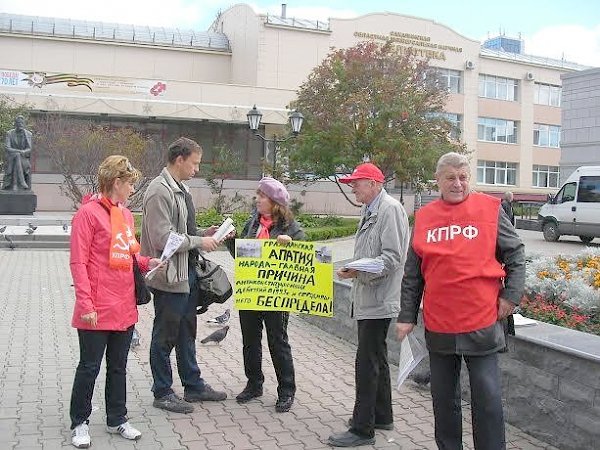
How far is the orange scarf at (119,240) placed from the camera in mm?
4320

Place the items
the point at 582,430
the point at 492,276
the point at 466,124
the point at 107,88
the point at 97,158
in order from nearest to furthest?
the point at 492,276 < the point at 582,430 < the point at 97,158 < the point at 107,88 < the point at 466,124

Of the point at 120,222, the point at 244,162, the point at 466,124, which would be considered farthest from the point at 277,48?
the point at 120,222

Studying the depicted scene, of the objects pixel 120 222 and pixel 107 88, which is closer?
pixel 120 222

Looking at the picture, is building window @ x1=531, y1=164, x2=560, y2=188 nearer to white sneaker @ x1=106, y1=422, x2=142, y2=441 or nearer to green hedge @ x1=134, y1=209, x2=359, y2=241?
green hedge @ x1=134, y1=209, x2=359, y2=241

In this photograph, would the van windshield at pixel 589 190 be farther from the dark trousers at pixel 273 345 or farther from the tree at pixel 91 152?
the dark trousers at pixel 273 345

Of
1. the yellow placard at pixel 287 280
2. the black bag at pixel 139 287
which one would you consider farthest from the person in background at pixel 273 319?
the black bag at pixel 139 287

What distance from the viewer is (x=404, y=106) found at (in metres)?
25.2

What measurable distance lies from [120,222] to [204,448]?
1.61m

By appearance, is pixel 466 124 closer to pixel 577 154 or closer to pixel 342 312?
pixel 577 154

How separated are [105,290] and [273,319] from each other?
57.0 inches

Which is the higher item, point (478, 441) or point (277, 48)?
point (277, 48)

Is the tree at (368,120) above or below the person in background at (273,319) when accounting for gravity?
above

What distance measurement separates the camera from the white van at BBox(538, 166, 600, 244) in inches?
836

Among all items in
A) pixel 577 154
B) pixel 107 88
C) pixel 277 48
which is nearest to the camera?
pixel 577 154
